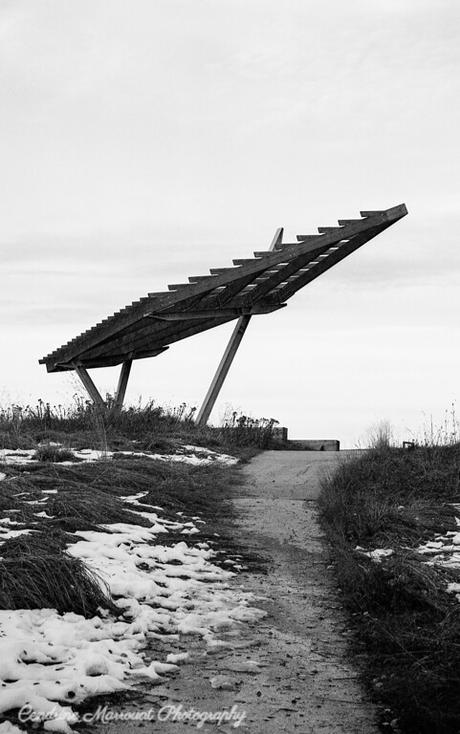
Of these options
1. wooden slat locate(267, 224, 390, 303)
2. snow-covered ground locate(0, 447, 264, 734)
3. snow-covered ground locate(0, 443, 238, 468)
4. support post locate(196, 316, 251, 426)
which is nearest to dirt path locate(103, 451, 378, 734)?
snow-covered ground locate(0, 447, 264, 734)

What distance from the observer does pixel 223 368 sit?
15477 mm

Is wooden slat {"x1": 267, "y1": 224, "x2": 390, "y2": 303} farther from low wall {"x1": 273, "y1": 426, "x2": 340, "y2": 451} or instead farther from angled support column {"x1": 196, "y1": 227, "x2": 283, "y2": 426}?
low wall {"x1": 273, "y1": 426, "x2": 340, "y2": 451}

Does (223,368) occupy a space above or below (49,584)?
above

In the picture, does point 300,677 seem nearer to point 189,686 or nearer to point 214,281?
point 189,686

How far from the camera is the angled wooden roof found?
44.3 ft

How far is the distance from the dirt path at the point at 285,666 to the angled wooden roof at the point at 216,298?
7.30 metres

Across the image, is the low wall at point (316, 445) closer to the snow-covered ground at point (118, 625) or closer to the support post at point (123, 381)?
the support post at point (123, 381)

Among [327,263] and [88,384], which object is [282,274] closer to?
[327,263]

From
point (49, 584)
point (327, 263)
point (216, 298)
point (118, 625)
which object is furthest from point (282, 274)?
point (118, 625)

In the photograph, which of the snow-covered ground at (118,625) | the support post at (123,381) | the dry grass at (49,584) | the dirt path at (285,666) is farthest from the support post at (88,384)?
the dry grass at (49,584)

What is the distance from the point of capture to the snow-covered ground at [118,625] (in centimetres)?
352

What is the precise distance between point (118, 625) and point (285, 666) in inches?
37.8

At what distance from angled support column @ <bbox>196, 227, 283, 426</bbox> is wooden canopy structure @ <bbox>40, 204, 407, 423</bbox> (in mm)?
19

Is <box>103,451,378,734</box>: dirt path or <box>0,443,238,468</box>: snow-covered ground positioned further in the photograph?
<box>0,443,238,468</box>: snow-covered ground
